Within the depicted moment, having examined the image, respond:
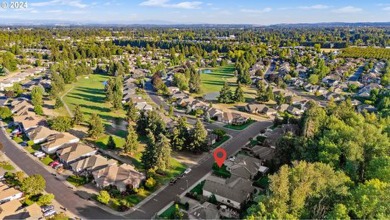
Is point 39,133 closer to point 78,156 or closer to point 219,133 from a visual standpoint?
point 78,156

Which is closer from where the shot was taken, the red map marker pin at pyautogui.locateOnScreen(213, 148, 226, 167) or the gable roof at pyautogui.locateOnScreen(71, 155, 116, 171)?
the gable roof at pyautogui.locateOnScreen(71, 155, 116, 171)

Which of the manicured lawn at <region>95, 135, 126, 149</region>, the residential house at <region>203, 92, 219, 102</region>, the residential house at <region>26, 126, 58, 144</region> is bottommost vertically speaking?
the manicured lawn at <region>95, 135, 126, 149</region>

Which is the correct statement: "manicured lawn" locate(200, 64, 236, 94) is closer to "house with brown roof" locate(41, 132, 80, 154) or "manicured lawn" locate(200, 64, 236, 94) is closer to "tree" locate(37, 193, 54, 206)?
"house with brown roof" locate(41, 132, 80, 154)

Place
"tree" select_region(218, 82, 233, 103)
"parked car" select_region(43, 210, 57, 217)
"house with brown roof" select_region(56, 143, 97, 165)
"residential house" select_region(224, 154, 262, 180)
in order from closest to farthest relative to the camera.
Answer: "parked car" select_region(43, 210, 57, 217), "residential house" select_region(224, 154, 262, 180), "house with brown roof" select_region(56, 143, 97, 165), "tree" select_region(218, 82, 233, 103)

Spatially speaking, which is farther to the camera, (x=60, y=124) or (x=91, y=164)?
(x=60, y=124)

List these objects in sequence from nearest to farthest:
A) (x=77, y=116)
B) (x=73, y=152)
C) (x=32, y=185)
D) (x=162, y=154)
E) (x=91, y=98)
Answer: (x=32, y=185)
(x=162, y=154)
(x=73, y=152)
(x=77, y=116)
(x=91, y=98)

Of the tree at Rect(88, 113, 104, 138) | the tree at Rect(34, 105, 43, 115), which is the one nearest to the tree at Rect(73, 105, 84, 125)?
the tree at Rect(88, 113, 104, 138)

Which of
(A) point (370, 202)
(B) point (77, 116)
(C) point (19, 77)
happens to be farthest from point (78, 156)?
(C) point (19, 77)
